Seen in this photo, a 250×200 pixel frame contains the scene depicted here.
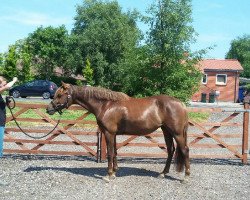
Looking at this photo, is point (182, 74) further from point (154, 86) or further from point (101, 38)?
point (101, 38)

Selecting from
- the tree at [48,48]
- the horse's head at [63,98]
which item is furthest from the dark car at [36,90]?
the horse's head at [63,98]

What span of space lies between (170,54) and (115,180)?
1285cm

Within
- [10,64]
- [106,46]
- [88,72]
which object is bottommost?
[88,72]

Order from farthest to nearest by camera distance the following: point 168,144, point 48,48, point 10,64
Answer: point 48,48
point 10,64
point 168,144

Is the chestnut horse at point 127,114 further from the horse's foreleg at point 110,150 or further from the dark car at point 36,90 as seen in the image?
the dark car at point 36,90

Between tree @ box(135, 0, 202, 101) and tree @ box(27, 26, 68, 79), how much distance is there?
39172 mm

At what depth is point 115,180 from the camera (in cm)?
809

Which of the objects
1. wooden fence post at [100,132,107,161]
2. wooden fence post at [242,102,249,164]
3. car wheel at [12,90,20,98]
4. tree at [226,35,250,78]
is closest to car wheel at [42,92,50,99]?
car wheel at [12,90,20,98]

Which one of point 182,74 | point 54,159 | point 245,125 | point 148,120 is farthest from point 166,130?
point 182,74

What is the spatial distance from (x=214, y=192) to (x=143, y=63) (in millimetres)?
13196

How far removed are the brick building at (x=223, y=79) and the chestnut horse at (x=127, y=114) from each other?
4554 centimetres

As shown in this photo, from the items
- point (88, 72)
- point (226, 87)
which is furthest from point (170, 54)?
point (226, 87)

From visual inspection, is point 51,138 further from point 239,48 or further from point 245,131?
point 239,48

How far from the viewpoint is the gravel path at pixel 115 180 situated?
703 cm
